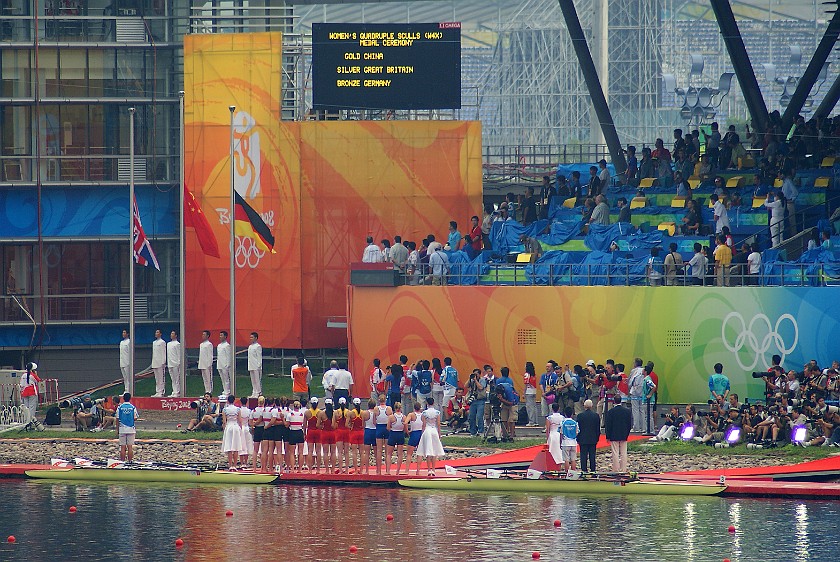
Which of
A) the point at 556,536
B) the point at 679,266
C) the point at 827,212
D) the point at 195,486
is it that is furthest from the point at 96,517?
the point at 827,212

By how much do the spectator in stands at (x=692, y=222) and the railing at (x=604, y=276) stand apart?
7.25 ft

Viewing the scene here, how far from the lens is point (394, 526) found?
992 inches

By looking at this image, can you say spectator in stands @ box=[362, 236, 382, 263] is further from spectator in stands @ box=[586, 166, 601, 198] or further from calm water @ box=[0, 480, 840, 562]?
calm water @ box=[0, 480, 840, 562]

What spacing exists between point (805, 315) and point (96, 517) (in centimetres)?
1915

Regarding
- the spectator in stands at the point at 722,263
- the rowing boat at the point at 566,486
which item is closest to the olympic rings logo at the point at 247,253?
the spectator in stands at the point at 722,263

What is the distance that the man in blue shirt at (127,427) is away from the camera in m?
32.4

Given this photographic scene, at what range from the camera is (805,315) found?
36938 mm

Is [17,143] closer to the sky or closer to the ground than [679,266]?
closer to the sky

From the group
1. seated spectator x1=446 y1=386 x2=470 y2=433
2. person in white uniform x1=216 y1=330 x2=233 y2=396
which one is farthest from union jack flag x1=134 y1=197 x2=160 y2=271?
seated spectator x1=446 y1=386 x2=470 y2=433

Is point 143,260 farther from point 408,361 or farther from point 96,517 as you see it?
point 96,517

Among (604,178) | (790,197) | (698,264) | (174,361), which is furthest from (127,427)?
(790,197)

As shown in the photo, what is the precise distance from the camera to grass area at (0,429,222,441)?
35.8 m

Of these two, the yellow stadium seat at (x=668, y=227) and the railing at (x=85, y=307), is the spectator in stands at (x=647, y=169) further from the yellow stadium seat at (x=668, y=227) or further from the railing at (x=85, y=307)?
the railing at (x=85, y=307)

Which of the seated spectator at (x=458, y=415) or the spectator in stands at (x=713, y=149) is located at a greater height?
the spectator in stands at (x=713, y=149)
